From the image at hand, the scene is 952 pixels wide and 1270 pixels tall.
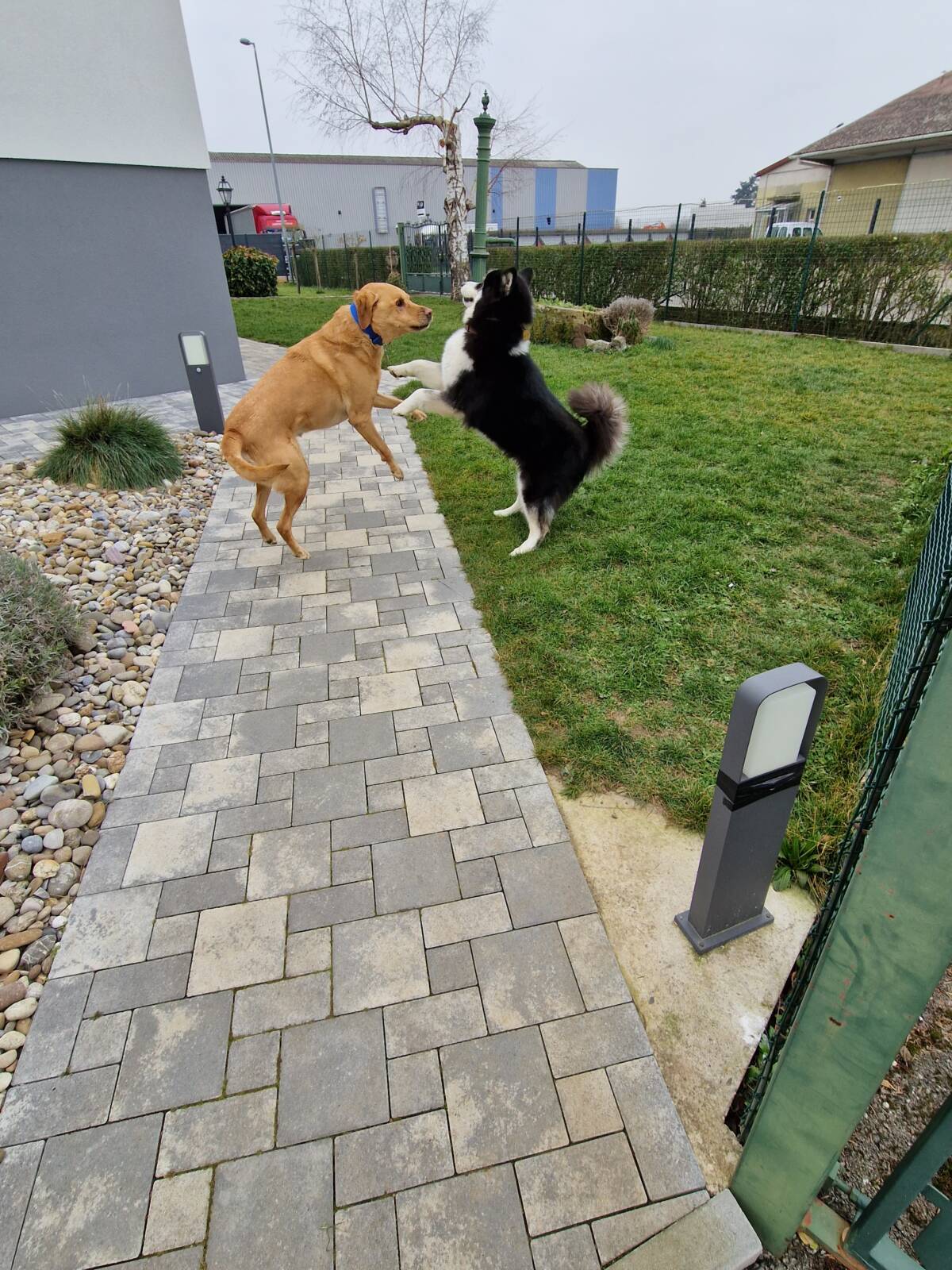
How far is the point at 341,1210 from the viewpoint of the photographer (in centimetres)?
146

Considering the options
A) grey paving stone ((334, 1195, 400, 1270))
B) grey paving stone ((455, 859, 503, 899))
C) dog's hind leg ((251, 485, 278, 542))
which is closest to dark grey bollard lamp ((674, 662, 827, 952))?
grey paving stone ((455, 859, 503, 899))

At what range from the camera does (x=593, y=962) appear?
1.96 m

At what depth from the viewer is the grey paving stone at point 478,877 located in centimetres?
218

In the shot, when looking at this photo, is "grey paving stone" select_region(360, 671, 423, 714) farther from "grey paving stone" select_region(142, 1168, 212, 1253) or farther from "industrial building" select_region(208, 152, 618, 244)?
"industrial building" select_region(208, 152, 618, 244)

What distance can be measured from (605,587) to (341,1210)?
3.19m

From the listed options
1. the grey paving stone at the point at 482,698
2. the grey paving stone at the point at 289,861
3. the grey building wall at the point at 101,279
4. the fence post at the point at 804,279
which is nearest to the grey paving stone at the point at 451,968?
the grey paving stone at the point at 289,861

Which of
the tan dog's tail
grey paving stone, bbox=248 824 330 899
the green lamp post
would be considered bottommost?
grey paving stone, bbox=248 824 330 899

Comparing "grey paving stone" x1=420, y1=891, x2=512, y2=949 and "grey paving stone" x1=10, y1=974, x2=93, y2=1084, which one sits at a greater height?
"grey paving stone" x1=420, y1=891, x2=512, y2=949

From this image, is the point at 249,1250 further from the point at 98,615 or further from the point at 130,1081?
the point at 98,615

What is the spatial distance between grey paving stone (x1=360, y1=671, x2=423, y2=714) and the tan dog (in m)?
1.51

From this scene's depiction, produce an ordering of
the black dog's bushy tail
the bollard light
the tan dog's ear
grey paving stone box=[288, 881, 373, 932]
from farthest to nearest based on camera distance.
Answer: the bollard light, the tan dog's ear, the black dog's bushy tail, grey paving stone box=[288, 881, 373, 932]

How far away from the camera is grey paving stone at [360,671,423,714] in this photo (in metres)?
3.07

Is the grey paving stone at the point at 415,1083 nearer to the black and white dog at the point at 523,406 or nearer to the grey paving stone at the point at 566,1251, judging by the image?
the grey paving stone at the point at 566,1251

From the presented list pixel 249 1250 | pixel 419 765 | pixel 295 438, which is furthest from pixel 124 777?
pixel 295 438
